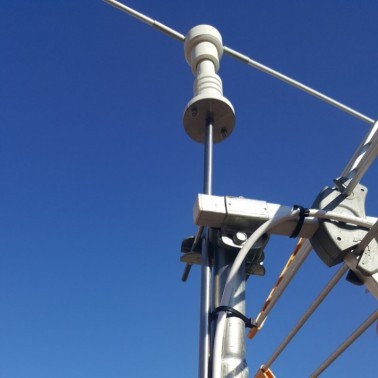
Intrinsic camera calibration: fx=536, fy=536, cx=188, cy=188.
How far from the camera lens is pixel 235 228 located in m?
2.92

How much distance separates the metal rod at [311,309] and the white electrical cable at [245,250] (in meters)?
0.30

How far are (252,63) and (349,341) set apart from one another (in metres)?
2.75

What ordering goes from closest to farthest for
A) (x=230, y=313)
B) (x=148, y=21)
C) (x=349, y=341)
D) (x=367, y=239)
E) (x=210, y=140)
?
(x=230, y=313), (x=367, y=239), (x=349, y=341), (x=210, y=140), (x=148, y=21)

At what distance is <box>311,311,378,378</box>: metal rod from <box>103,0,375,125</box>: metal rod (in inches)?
81.9

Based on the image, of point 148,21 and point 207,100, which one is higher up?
point 148,21

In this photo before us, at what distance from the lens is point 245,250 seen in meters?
2.73

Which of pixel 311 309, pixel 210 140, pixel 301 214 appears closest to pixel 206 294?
pixel 301 214

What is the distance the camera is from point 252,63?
198 inches

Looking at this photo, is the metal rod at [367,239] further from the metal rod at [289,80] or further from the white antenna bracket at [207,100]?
the metal rod at [289,80]

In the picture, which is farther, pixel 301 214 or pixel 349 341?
pixel 349 341

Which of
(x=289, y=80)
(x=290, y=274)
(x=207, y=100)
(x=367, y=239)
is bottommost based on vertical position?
(x=367, y=239)

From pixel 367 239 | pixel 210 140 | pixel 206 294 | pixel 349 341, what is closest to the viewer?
pixel 206 294

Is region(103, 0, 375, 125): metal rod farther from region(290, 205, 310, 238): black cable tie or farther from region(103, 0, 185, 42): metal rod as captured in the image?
region(290, 205, 310, 238): black cable tie

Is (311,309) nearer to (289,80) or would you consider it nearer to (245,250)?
(245,250)
